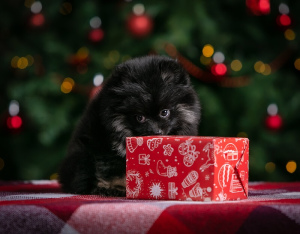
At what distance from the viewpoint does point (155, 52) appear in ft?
8.58

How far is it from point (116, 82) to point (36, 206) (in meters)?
0.56

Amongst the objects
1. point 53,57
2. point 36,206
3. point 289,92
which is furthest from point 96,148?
point 289,92

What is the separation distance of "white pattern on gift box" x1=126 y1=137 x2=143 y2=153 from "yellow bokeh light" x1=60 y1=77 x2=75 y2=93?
1533 millimetres

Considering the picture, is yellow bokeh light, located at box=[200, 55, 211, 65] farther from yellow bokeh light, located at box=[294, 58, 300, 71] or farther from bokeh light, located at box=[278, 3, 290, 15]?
yellow bokeh light, located at box=[294, 58, 300, 71]

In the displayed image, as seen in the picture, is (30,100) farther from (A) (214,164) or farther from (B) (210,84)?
(A) (214,164)

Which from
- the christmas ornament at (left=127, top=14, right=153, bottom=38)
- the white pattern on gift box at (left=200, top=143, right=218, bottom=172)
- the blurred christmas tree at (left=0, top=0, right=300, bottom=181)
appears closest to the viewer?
the white pattern on gift box at (left=200, top=143, right=218, bottom=172)

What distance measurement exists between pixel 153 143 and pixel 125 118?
23 cm

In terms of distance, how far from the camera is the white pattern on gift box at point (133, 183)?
51.3 inches

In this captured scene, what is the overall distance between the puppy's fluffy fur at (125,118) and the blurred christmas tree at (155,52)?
41.8 inches

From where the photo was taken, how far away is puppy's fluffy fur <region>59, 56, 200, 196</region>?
1.45m

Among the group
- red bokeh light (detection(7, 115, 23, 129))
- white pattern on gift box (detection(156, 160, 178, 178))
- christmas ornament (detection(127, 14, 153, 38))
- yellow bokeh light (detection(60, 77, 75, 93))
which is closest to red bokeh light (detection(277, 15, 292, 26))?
christmas ornament (detection(127, 14, 153, 38))

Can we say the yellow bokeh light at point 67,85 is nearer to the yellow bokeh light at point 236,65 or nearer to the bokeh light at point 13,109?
the bokeh light at point 13,109

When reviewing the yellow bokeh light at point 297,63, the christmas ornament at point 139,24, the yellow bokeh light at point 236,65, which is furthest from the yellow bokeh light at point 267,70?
the christmas ornament at point 139,24

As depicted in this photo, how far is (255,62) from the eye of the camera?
2773 mm
